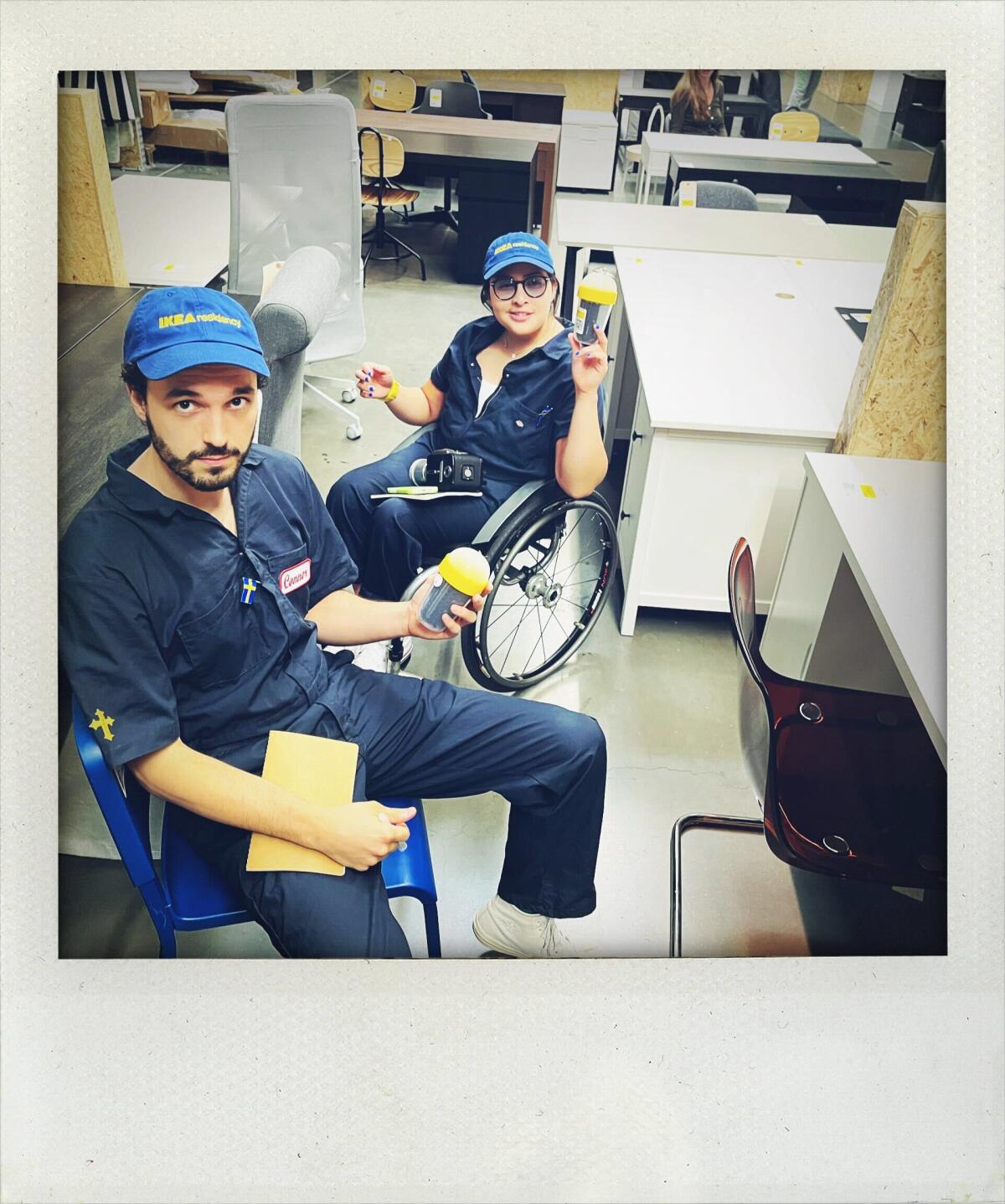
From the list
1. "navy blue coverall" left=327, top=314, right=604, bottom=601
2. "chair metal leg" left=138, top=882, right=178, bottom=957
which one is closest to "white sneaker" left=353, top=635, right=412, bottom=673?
"navy blue coverall" left=327, top=314, right=604, bottom=601

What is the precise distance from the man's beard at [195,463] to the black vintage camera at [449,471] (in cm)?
28

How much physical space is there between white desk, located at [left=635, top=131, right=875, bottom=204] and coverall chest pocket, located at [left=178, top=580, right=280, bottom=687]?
3.11 feet

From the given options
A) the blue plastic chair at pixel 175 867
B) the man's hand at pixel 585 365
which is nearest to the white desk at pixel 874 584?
the man's hand at pixel 585 365

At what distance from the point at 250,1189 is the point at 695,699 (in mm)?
1098

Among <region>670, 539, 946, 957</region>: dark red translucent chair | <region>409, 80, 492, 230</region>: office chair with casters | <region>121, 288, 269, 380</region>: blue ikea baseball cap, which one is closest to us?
<region>121, 288, 269, 380</region>: blue ikea baseball cap

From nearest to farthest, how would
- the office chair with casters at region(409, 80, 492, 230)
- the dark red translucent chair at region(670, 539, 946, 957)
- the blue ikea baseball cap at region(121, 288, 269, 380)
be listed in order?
the blue ikea baseball cap at region(121, 288, 269, 380) < the office chair with casters at region(409, 80, 492, 230) < the dark red translucent chair at region(670, 539, 946, 957)

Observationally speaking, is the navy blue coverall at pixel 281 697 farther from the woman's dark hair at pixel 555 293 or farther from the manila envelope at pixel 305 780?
the woman's dark hair at pixel 555 293

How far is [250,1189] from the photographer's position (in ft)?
4.83

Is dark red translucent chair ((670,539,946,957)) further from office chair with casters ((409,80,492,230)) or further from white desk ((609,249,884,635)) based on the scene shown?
office chair with casters ((409,80,492,230))

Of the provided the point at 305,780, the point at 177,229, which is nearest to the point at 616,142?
the point at 177,229

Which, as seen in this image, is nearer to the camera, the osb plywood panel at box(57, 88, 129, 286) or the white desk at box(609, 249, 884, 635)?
the osb plywood panel at box(57, 88, 129, 286)

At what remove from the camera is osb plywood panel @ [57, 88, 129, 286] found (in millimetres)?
1422

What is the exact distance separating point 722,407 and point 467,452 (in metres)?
0.45

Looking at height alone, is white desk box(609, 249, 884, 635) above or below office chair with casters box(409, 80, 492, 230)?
below
